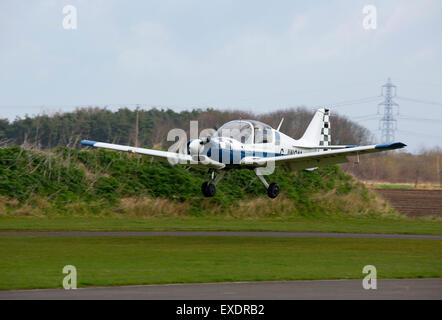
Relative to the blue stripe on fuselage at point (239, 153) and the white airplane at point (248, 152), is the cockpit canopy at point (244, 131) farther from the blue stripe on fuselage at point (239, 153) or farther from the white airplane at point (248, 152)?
the blue stripe on fuselage at point (239, 153)

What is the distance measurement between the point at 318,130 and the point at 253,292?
17867 millimetres

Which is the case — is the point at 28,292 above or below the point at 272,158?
below

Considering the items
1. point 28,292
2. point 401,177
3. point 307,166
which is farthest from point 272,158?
point 401,177

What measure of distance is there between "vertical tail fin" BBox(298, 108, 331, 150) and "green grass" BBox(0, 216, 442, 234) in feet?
14.8

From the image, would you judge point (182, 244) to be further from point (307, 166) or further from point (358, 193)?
point (358, 193)

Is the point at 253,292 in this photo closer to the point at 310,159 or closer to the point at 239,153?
the point at 239,153

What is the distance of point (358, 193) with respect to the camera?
4741 centimetres

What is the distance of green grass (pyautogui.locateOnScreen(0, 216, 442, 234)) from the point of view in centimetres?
3116

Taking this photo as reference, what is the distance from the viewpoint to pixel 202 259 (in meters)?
20.6

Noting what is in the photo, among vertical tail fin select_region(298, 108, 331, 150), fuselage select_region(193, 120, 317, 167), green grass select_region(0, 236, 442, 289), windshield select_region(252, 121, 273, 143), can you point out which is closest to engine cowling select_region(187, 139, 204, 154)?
fuselage select_region(193, 120, 317, 167)

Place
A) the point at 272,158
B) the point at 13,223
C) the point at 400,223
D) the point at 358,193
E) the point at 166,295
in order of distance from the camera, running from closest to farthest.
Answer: the point at 166,295 → the point at 272,158 → the point at 13,223 → the point at 400,223 → the point at 358,193

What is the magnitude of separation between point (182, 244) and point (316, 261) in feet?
19.4

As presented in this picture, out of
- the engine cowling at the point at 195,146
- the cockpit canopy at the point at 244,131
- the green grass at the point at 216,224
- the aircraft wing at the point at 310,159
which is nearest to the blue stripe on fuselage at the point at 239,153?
the aircraft wing at the point at 310,159

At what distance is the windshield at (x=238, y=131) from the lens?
26156 mm
